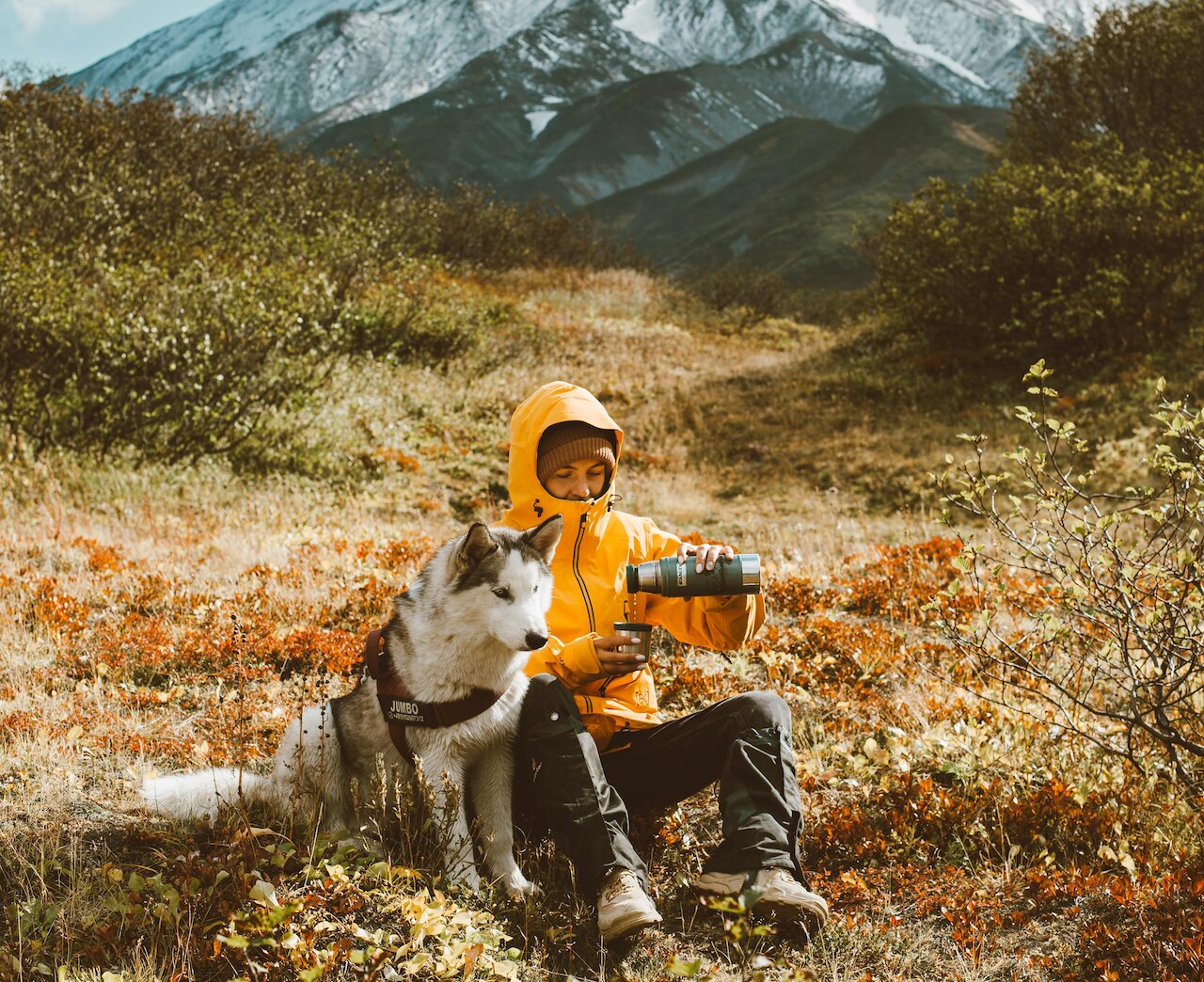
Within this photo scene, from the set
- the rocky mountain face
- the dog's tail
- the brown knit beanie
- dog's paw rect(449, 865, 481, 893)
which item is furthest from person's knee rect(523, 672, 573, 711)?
the rocky mountain face

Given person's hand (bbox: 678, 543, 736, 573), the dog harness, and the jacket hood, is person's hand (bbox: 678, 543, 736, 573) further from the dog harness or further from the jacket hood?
the dog harness

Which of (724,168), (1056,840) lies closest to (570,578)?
(1056,840)

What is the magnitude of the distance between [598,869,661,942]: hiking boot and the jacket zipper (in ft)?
3.73

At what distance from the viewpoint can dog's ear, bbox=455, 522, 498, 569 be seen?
10.5 ft

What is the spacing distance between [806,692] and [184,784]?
139 inches

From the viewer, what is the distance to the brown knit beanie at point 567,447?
3855 mm

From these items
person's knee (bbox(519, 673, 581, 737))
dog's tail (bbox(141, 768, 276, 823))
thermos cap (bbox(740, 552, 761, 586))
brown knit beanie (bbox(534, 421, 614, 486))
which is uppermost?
brown knit beanie (bbox(534, 421, 614, 486))

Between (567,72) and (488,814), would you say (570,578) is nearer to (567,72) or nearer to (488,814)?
(488,814)

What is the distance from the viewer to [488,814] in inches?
132

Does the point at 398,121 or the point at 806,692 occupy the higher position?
the point at 398,121

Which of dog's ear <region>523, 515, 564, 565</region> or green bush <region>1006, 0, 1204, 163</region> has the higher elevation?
green bush <region>1006, 0, 1204, 163</region>

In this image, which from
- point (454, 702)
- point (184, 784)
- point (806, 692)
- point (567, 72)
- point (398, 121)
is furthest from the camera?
point (567, 72)

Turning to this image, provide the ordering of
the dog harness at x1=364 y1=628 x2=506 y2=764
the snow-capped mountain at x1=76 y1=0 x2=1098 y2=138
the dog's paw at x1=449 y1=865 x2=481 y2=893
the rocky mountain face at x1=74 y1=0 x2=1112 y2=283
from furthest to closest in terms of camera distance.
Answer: the snow-capped mountain at x1=76 y1=0 x2=1098 y2=138 < the rocky mountain face at x1=74 y1=0 x2=1112 y2=283 < the dog harness at x1=364 y1=628 x2=506 y2=764 < the dog's paw at x1=449 y1=865 x2=481 y2=893

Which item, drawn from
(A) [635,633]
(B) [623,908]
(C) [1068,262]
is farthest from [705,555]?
(C) [1068,262]
